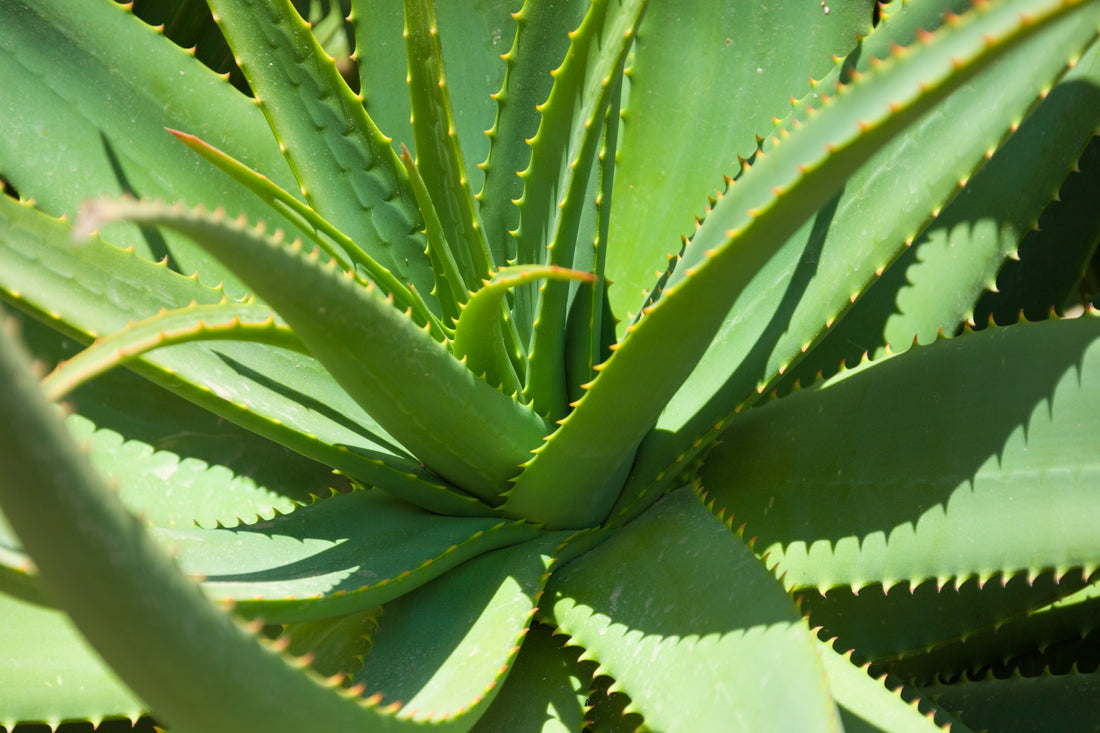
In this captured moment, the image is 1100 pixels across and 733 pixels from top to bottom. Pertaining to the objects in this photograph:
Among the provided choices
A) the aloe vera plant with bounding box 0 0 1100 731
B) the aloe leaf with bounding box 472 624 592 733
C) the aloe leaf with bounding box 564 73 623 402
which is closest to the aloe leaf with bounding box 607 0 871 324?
the aloe vera plant with bounding box 0 0 1100 731

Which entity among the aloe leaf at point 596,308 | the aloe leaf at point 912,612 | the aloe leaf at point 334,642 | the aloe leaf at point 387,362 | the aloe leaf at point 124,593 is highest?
the aloe leaf at point 596,308

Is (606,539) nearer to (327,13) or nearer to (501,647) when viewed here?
(501,647)

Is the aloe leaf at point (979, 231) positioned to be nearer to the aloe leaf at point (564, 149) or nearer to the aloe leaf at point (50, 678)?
the aloe leaf at point (564, 149)

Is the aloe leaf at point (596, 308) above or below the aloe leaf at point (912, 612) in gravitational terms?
above


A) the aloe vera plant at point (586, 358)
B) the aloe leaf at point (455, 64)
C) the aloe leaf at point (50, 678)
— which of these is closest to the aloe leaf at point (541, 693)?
the aloe vera plant at point (586, 358)

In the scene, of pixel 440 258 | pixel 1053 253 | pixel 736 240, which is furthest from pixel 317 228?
pixel 1053 253

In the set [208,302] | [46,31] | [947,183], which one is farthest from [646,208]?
[46,31]
